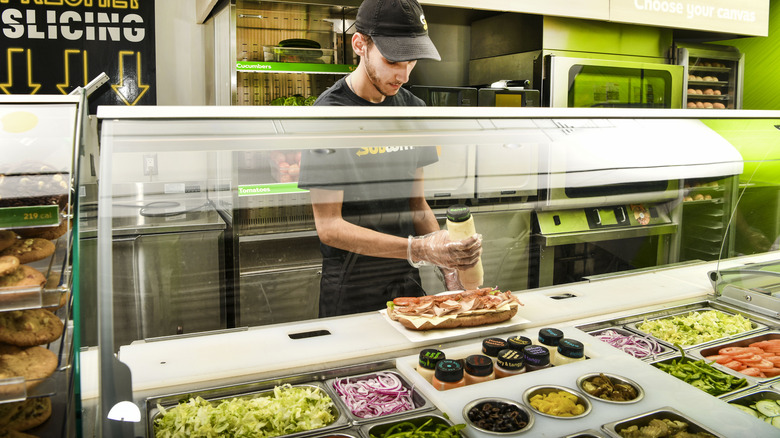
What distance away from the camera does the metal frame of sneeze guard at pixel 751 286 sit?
2.11 metres

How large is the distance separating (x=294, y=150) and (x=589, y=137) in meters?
1.04

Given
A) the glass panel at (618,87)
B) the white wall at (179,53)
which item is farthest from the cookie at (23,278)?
the glass panel at (618,87)

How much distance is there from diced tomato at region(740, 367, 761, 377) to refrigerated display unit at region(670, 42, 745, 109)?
385cm

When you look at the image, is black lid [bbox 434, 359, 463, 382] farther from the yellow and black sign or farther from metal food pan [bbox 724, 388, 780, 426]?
the yellow and black sign

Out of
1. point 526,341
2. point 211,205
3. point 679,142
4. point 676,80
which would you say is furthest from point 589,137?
point 676,80

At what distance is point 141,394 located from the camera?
1374mm

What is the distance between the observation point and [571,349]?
1.61m

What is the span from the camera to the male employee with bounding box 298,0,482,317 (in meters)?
1.87

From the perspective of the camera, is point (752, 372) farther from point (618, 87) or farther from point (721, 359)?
point (618, 87)

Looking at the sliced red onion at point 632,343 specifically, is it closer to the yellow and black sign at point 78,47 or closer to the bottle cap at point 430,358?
the bottle cap at point 430,358

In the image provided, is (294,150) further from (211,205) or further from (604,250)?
(604,250)

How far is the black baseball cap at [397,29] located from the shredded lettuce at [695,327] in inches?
46.3

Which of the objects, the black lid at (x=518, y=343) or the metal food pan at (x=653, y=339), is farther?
the metal food pan at (x=653, y=339)

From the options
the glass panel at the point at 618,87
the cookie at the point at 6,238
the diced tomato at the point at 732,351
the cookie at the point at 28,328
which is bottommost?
the diced tomato at the point at 732,351
